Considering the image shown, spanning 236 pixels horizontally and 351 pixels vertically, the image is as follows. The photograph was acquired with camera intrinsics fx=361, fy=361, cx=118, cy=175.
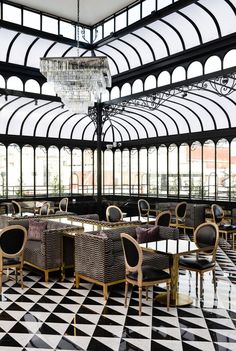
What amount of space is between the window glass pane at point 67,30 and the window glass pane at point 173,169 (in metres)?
6.25

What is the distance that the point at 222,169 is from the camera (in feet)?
40.7

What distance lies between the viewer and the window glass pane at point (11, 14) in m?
7.91

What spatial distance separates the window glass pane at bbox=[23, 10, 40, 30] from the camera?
8242mm

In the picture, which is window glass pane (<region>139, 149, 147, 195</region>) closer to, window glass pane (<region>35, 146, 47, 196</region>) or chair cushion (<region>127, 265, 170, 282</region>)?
window glass pane (<region>35, 146, 47, 196</region>)

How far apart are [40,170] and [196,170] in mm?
6093

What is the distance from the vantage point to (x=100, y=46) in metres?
9.27

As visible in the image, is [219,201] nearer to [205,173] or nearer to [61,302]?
[205,173]

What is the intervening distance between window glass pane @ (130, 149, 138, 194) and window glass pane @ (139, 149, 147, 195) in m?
0.24

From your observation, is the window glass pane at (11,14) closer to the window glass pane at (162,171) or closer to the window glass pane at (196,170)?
the window glass pane at (196,170)

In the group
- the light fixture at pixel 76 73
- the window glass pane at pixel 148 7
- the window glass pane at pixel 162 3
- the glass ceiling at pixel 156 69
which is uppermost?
the window glass pane at pixel 148 7

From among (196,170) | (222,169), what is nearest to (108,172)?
(196,170)

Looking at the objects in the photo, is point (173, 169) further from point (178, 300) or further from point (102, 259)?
point (178, 300)

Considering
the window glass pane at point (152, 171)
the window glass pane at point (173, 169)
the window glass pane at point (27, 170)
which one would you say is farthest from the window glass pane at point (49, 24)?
the window glass pane at point (152, 171)

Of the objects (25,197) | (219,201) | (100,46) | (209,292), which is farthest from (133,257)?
(25,197)
